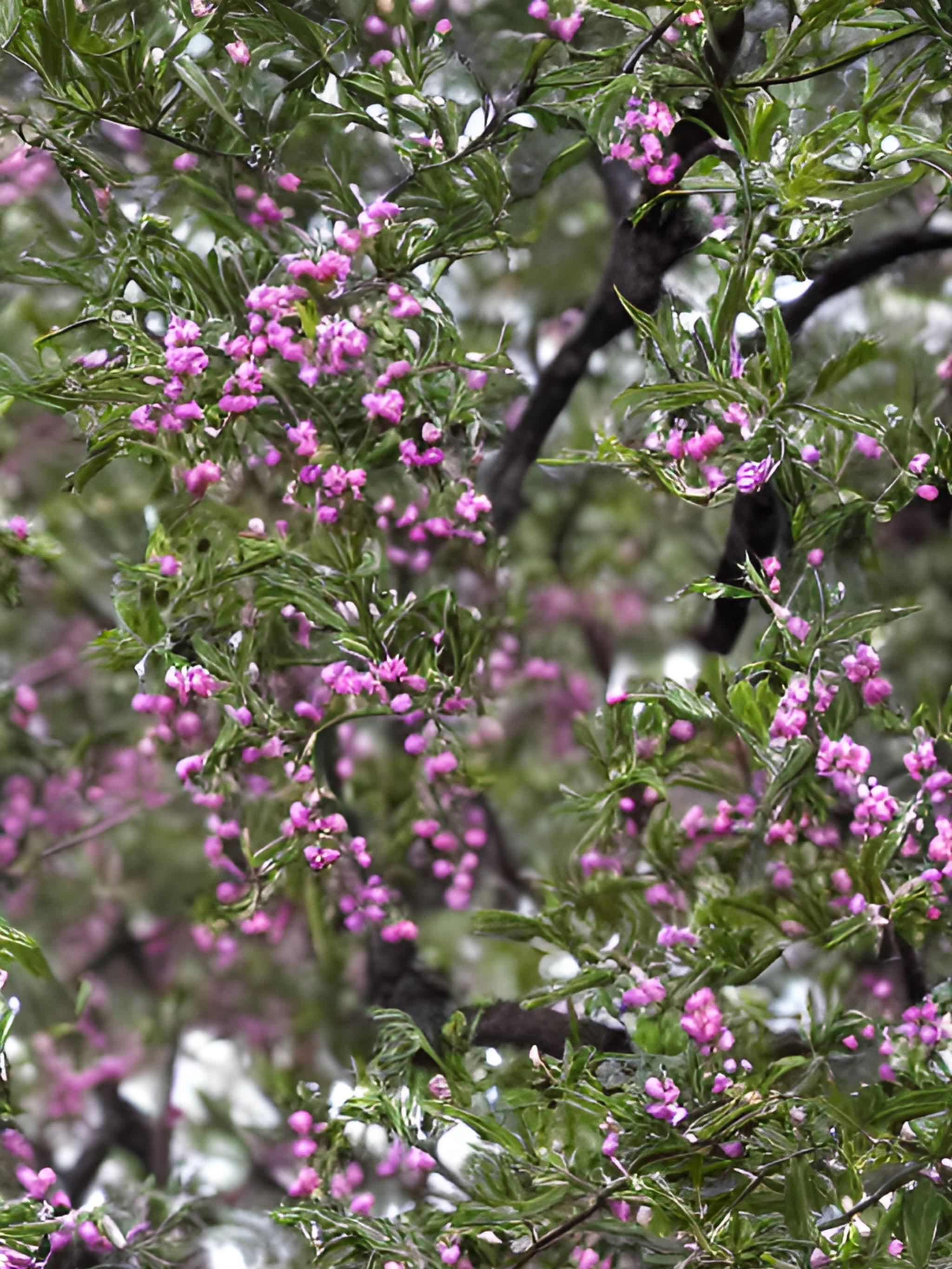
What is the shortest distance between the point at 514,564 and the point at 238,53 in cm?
59

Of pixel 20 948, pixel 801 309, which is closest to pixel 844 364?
pixel 801 309

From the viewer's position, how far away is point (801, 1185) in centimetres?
94

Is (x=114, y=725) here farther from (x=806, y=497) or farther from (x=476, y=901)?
(x=806, y=497)

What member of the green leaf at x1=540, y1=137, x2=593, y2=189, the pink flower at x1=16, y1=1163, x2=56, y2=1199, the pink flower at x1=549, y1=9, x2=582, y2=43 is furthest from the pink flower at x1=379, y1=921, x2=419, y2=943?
the pink flower at x1=549, y1=9, x2=582, y2=43

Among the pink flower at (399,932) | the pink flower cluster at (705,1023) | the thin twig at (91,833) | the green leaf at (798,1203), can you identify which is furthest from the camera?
the thin twig at (91,833)

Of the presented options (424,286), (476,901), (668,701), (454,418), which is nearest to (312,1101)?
(476,901)

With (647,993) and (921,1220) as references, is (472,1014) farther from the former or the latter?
(921,1220)

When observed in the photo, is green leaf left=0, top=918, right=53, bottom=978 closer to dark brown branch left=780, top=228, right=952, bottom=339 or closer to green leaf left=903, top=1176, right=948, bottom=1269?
green leaf left=903, top=1176, right=948, bottom=1269

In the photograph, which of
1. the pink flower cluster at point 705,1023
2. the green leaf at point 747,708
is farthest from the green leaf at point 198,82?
the pink flower cluster at point 705,1023

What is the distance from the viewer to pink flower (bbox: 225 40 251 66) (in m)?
1.00

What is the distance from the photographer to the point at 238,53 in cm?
100

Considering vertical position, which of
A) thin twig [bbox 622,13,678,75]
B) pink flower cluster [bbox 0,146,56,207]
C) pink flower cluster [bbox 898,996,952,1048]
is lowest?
→ pink flower cluster [bbox 898,996,952,1048]

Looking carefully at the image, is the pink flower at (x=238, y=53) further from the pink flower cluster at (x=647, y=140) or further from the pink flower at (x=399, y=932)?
the pink flower at (x=399, y=932)

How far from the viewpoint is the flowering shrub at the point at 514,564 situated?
3.23 feet
